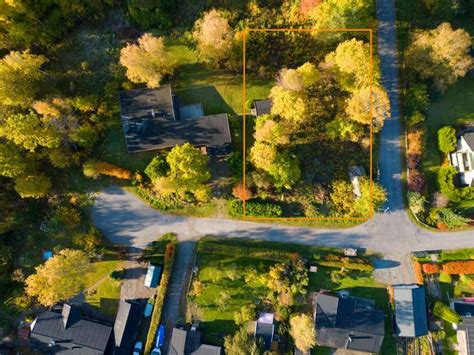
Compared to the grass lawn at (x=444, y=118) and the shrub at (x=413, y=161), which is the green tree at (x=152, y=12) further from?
the grass lawn at (x=444, y=118)

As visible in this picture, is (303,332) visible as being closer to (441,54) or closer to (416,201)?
(416,201)

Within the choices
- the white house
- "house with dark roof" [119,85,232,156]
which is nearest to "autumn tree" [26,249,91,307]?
"house with dark roof" [119,85,232,156]

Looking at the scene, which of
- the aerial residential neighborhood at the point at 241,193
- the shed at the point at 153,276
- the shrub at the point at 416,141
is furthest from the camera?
the shrub at the point at 416,141

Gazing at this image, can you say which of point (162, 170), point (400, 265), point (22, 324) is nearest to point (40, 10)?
point (162, 170)

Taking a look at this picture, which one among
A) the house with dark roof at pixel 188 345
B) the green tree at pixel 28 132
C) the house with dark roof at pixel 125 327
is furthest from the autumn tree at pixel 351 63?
the house with dark roof at pixel 125 327

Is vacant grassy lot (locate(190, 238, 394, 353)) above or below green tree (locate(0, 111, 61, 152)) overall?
below

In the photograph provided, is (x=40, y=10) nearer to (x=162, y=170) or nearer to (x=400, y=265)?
(x=162, y=170)

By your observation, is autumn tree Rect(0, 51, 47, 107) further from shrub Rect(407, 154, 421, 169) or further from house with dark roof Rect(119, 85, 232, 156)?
shrub Rect(407, 154, 421, 169)
